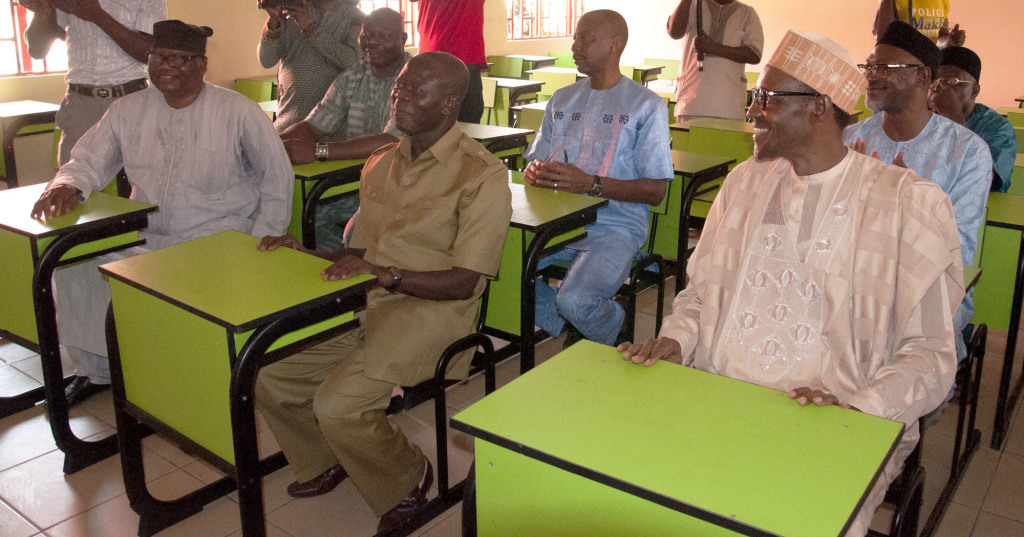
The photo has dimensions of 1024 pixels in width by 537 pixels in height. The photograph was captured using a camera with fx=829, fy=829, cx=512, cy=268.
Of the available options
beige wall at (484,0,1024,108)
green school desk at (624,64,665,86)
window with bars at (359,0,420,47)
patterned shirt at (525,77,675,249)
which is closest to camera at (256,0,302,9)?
patterned shirt at (525,77,675,249)

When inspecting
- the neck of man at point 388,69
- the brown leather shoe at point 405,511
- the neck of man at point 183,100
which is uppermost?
the neck of man at point 388,69

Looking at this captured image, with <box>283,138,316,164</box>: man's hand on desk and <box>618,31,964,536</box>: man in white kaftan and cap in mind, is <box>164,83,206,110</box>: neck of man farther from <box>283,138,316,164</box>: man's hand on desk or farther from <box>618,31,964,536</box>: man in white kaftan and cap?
<box>618,31,964,536</box>: man in white kaftan and cap

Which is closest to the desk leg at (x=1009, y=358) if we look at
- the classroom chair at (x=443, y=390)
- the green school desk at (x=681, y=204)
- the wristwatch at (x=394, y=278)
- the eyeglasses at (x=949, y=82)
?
the eyeglasses at (x=949, y=82)

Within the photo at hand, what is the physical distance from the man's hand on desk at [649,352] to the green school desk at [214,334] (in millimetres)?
705

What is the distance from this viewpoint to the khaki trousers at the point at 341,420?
215 cm

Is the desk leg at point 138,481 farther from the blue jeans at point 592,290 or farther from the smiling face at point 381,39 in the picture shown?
the smiling face at point 381,39

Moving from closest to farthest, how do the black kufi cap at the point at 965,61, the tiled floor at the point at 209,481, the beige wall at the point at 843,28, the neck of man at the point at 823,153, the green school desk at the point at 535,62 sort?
1. the neck of man at the point at 823,153
2. the tiled floor at the point at 209,481
3. the black kufi cap at the point at 965,61
4. the green school desk at the point at 535,62
5. the beige wall at the point at 843,28

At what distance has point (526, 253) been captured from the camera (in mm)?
2619

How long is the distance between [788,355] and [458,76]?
1184 mm

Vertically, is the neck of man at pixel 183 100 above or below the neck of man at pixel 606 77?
below

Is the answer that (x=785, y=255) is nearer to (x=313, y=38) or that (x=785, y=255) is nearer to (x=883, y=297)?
(x=883, y=297)

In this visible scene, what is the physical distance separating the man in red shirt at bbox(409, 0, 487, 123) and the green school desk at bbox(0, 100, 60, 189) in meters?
2.51

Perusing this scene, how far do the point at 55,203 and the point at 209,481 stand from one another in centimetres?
101

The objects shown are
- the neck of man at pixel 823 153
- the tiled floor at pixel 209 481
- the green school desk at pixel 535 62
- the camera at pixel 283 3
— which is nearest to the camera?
the neck of man at pixel 823 153
